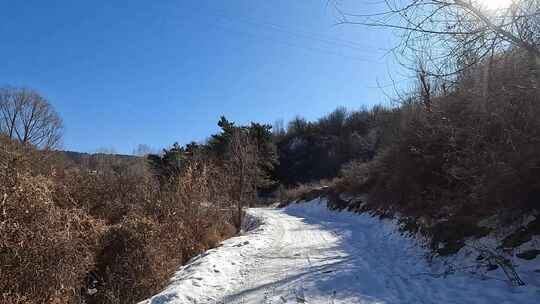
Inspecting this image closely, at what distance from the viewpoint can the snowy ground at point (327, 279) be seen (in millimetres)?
6109

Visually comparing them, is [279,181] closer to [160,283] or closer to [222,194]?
[222,194]

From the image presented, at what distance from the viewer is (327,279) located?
7.40 meters

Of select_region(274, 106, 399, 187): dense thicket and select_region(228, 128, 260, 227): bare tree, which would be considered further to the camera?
select_region(274, 106, 399, 187): dense thicket

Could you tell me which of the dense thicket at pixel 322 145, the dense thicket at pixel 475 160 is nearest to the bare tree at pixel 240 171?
the dense thicket at pixel 475 160

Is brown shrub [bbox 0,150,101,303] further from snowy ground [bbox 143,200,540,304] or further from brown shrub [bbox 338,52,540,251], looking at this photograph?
brown shrub [bbox 338,52,540,251]

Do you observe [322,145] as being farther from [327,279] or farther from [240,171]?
[327,279]

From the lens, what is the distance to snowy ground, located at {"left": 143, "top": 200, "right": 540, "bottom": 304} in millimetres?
6109

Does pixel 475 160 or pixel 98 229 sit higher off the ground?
pixel 475 160

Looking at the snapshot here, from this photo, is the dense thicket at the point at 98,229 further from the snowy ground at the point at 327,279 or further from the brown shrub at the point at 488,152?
the brown shrub at the point at 488,152

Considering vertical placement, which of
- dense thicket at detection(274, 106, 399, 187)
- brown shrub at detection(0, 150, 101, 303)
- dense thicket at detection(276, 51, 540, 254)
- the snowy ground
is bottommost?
the snowy ground

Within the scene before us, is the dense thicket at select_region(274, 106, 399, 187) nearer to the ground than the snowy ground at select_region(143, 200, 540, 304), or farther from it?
farther from it

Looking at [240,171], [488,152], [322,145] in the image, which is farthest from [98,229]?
[322,145]

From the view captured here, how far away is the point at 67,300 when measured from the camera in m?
6.64

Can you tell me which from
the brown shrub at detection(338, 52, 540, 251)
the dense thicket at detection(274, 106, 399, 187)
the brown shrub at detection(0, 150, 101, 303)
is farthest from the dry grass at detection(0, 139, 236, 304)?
the dense thicket at detection(274, 106, 399, 187)
